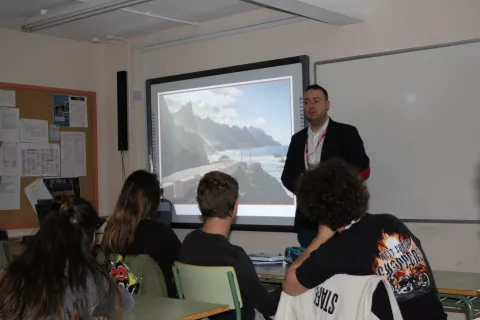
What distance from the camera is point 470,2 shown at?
4109 millimetres

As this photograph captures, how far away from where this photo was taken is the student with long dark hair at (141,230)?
117 inches

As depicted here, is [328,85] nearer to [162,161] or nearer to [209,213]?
[162,161]

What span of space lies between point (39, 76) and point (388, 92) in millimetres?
3074

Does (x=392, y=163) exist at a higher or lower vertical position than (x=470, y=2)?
lower

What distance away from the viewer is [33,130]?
5.68m

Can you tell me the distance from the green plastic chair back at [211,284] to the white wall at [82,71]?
3.50 metres

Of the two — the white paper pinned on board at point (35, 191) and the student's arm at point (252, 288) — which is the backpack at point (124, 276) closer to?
the student's arm at point (252, 288)

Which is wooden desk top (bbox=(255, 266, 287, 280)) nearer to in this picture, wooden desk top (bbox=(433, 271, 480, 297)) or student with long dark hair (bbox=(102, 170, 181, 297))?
student with long dark hair (bbox=(102, 170, 181, 297))

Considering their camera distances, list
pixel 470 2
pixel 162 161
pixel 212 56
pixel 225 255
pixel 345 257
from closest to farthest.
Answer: pixel 345 257 → pixel 225 255 → pixel 470 2 → pixel 212 56 → pixel 162 161

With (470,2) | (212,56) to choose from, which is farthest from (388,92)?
(212,56)

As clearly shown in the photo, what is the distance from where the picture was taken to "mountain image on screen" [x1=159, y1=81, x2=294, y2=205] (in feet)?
16.9

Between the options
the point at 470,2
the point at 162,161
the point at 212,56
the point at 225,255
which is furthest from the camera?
the point at 162,161

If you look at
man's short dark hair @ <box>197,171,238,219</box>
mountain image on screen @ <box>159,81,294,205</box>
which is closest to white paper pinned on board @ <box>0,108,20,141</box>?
mountain image on screen @ <box>159,81,294,205</box>

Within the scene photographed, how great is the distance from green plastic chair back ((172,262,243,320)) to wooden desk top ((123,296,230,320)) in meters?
0.12
